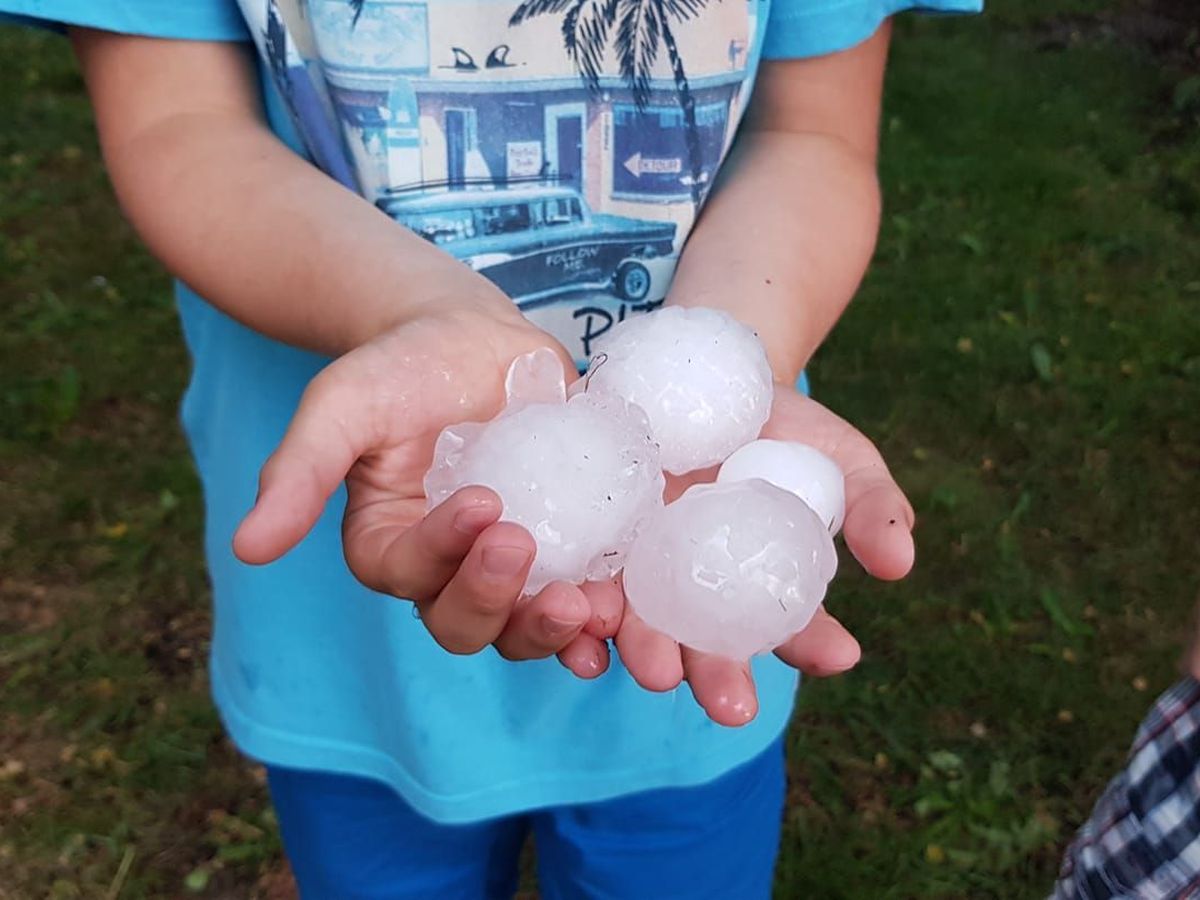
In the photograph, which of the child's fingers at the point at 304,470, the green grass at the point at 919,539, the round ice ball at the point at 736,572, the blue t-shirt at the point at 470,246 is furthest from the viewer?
the green grass at the point at 919,539

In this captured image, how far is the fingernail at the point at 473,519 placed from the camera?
0.86 metres

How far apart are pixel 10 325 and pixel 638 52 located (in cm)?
269

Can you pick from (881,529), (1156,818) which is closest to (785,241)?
(881,529)

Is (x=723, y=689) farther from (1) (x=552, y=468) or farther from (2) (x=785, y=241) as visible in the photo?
(2) (x=785, y=241)

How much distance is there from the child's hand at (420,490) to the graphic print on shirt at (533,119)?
181 millimetres

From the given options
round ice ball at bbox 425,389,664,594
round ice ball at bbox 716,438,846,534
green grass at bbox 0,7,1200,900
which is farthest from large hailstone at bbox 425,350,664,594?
green grass at bbox 0,7,1200,900

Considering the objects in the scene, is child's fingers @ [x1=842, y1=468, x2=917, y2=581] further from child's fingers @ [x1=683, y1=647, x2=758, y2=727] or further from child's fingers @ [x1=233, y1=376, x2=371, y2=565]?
child's fingers @ [x1=233, y1=376, x2=371, y2=565]

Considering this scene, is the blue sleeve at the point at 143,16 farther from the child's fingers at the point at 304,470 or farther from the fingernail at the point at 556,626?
the fingernail at the point at 556,626

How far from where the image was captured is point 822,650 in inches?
37.8

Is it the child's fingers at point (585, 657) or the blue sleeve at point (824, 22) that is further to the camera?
the blue sleeve at point (824, 22)

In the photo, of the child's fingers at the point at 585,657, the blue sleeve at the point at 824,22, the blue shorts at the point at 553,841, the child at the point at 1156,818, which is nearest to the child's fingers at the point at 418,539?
the child's fingers at the point at 585,657

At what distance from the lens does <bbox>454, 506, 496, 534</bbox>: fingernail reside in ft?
2.82

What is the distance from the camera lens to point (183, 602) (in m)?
2.60

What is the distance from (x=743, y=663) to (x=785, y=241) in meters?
0.50
